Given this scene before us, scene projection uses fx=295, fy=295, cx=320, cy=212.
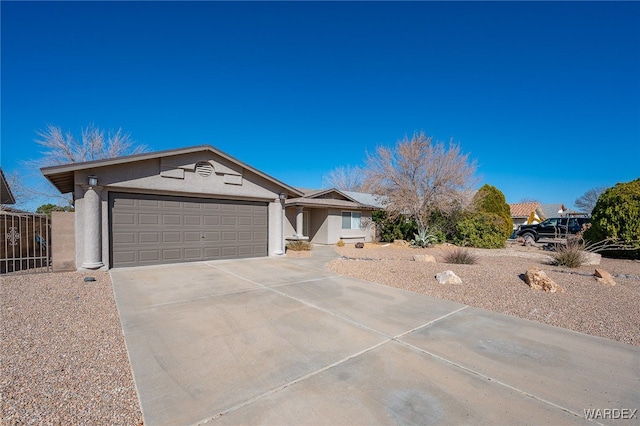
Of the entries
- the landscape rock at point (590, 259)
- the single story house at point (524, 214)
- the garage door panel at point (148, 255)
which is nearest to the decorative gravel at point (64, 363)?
the garage door panel at point (148, 255)

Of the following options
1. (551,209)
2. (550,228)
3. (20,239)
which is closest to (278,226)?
(20,239)

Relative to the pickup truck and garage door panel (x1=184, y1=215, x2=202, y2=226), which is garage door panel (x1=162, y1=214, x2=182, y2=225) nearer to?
garage door panel (x1=184, y1=215, x2=202, y2=226)

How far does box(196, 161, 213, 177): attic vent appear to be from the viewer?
10.4 m

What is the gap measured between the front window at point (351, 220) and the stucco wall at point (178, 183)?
7.59m

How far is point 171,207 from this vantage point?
9.98 meters

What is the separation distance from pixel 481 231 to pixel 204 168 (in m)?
15.2

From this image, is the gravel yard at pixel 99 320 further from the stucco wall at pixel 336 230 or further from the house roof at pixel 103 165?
the stucco wall at pixel 336 230

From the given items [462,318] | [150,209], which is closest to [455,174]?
[462,318]

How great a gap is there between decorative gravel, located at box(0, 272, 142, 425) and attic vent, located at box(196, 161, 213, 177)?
17.7 ft

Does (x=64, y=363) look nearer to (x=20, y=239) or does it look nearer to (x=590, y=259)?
Result: (x=20, y=239)

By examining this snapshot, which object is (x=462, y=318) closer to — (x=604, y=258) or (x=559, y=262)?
(x=559, y=262)

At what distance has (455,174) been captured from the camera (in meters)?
17.1

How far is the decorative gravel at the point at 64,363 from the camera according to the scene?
8.30 feet

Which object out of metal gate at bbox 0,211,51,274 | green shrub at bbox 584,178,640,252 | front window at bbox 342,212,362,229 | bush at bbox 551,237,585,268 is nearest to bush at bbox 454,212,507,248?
green shrub at bbox 584,178,640,252
